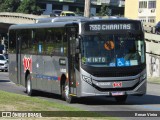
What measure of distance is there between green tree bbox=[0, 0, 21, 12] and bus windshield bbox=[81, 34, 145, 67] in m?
110

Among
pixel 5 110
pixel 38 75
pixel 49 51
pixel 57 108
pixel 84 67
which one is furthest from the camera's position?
pixel 38 75

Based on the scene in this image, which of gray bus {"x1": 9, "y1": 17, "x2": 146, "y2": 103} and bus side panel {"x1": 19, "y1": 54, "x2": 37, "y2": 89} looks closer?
gray bus {"x1": 9, "y1": 17, "x2": 146, "y2": 103}

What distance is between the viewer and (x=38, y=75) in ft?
86.1

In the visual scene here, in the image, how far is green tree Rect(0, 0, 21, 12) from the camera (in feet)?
433

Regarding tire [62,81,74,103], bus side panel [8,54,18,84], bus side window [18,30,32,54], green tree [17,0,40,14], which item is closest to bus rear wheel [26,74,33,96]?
bus side window [18,30,32,54]

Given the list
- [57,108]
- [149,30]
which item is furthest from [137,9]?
[57,108]

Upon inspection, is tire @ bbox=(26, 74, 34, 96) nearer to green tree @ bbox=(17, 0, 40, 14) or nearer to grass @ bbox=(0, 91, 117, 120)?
grass @ bbox=(0, 91, 117, 120)

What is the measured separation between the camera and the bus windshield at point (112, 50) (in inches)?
849

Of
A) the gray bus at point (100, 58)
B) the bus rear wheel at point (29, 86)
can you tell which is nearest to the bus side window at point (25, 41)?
the bus rear wheel at point (29, 86)

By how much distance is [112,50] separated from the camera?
2172cm

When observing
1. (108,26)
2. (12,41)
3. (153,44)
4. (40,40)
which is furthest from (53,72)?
(153,44)

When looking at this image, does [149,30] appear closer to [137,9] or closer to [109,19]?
[109,19]

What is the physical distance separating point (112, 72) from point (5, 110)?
6601mm

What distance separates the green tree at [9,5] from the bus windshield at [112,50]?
110m
